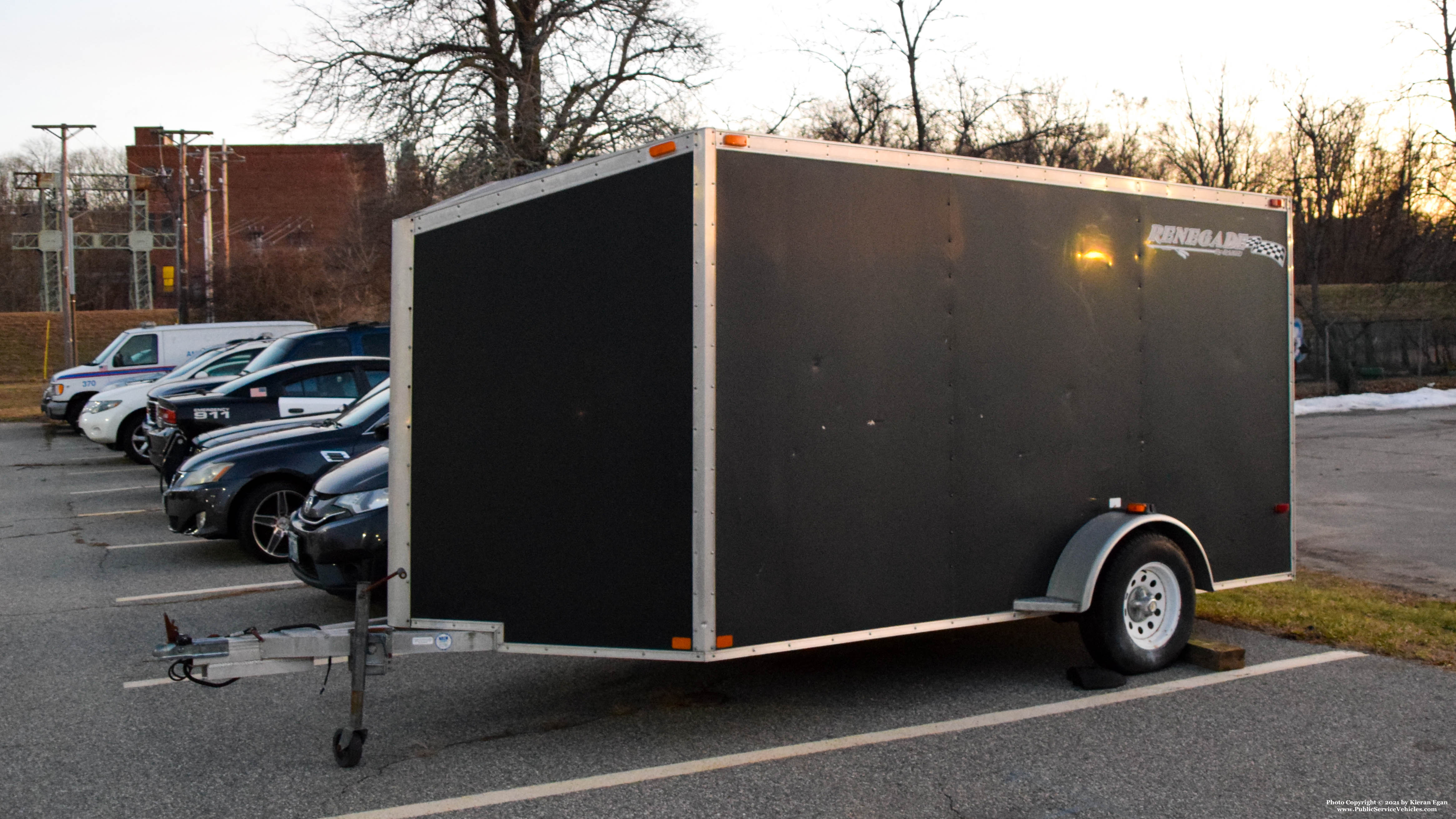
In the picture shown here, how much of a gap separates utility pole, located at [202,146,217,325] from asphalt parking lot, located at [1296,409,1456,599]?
32888 millimetres

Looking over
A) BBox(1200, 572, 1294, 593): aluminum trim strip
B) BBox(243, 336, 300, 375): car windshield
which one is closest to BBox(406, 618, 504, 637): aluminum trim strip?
BBox(1200, 572, 1294, 593): aluminum trim strip

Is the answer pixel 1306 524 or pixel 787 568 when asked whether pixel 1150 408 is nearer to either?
pixel 787 568

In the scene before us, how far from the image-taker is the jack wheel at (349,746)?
15.9 ft

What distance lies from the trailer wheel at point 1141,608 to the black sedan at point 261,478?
6033 millimetres

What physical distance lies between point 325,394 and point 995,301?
919 cm

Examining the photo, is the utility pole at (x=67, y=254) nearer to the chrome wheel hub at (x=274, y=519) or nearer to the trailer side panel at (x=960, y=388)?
the chrome wheel hub at (x=274, y=519)

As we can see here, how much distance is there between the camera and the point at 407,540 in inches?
211

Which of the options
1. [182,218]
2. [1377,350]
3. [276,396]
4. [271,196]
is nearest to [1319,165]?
[1377,350]

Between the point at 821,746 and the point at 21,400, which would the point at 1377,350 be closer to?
the point at 821,746

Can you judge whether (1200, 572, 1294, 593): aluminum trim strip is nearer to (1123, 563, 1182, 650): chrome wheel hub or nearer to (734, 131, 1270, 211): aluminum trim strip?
(1123, 563, 1182, 650): chrome wheel hub

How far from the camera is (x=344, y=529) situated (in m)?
7.03

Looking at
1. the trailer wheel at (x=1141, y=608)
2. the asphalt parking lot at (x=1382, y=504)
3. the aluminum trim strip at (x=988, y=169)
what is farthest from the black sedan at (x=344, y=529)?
the asphalt parking lot at (x=1382, y=504)

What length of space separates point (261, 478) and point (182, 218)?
105 ft

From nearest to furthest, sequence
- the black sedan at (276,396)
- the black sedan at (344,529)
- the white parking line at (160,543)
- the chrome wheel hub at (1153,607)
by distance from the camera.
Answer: the chrome wheel hub at (1153,607), the black sedan at (344,529), the white parking line at (160,543), the black sedan at (276,396)
